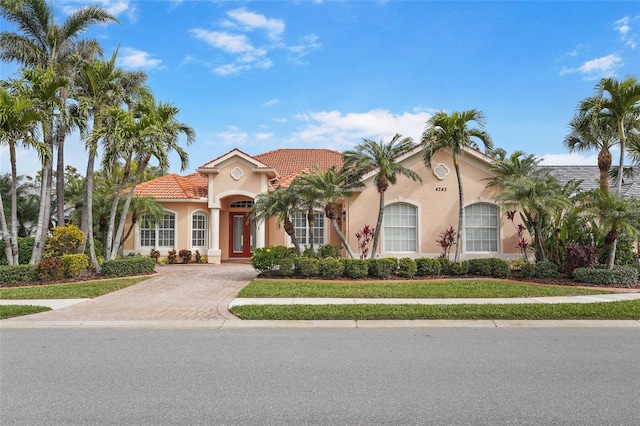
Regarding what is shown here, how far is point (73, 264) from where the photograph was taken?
1586 cm

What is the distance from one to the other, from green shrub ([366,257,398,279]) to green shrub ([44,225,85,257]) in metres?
10.7

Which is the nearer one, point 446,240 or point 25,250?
point 25,250

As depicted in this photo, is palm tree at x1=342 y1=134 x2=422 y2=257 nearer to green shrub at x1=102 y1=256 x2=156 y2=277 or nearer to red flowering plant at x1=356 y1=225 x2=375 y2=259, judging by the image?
red flowering plant at x1=356 y1=225 x2=375 y2=259

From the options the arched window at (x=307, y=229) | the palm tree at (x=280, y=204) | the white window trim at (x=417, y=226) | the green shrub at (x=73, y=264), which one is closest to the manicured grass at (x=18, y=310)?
the green shrub at (x=73, y=264)

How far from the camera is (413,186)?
1997 cm

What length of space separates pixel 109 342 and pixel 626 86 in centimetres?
1704

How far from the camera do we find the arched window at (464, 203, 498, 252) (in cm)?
2000

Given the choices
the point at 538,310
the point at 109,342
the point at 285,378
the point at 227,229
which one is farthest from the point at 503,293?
the point at 227,229

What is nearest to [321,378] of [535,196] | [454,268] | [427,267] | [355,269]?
[355,269]

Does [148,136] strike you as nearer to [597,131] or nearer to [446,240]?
[446,240]

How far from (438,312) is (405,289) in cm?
350

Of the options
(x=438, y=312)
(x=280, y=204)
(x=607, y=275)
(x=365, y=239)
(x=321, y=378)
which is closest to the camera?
(x=321, y=378)

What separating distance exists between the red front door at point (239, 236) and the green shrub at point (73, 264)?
9.07m

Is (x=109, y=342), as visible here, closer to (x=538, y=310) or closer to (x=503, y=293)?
(x=538, y=310)
